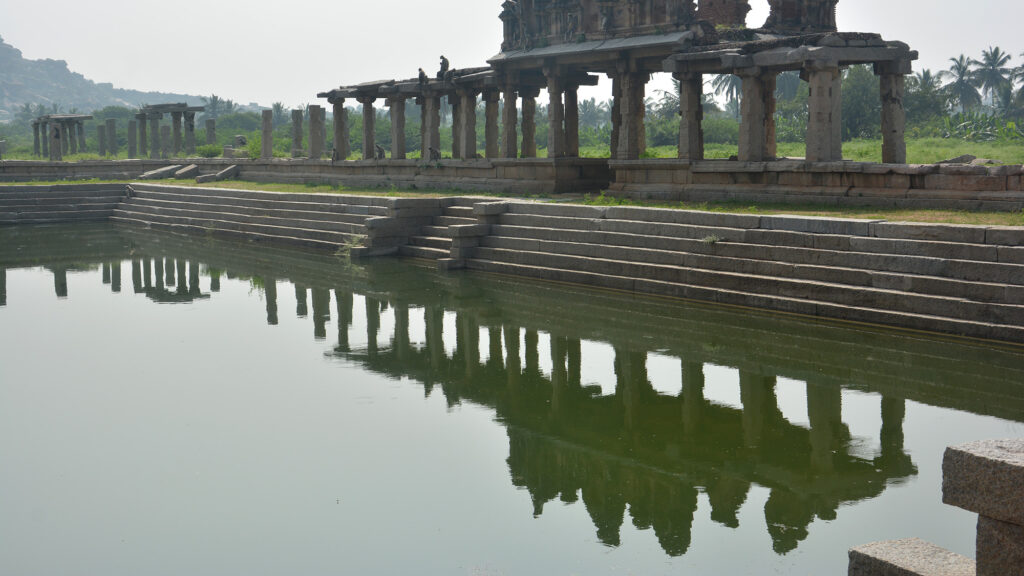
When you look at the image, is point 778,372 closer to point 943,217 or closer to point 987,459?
point 943,217

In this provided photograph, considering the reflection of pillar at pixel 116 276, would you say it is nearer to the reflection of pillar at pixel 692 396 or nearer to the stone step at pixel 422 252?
the stone step at pixel 422 252

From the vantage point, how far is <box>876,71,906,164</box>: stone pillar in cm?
1485

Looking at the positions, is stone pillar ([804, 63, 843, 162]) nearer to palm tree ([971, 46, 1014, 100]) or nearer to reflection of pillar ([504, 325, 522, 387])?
reflection of pillar ([504, 325, 522, 387])

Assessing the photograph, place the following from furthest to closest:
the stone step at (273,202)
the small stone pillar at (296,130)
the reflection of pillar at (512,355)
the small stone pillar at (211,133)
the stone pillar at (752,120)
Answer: the small stone pillar at (211,133), the small stone pillar at (296,130), the stone step at (273,202), the stone pillar at (752,120), the reflection of pillar at (512,355)

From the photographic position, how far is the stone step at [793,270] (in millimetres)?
9398

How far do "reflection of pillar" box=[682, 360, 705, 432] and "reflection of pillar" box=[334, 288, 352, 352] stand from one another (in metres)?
3.48

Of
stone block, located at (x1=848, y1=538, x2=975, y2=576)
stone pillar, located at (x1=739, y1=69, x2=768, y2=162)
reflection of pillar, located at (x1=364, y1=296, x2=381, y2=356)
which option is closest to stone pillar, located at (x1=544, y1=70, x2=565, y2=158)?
stone pillar, located at (x1=739, y1=69, x2=768, y2=162)

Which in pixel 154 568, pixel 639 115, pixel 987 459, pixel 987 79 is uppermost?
pixel 987 79

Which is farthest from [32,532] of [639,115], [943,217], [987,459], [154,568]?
[639,115]

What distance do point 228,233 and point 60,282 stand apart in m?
6.39

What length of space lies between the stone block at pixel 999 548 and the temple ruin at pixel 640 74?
38.6 feet

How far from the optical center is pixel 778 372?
852 cm

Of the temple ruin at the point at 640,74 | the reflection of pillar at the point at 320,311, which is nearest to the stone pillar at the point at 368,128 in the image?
the temple ruin at the point at 640,74

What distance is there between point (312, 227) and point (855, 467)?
1494 cm
